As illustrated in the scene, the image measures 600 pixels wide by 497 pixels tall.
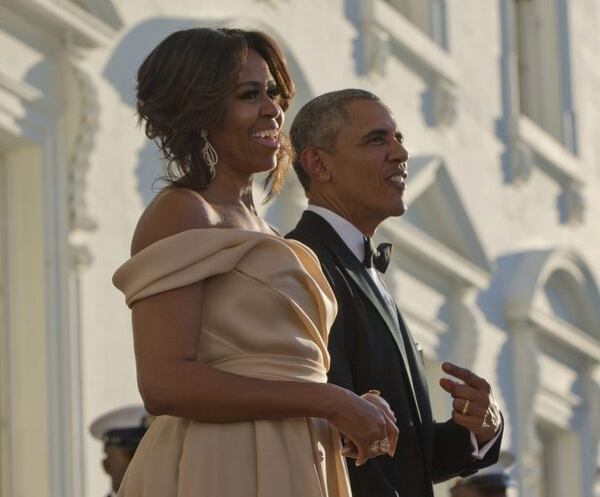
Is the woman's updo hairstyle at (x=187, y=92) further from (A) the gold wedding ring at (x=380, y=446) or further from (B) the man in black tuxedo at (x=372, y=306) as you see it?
(B) the man in black tuxedo at (x=372, y=306)

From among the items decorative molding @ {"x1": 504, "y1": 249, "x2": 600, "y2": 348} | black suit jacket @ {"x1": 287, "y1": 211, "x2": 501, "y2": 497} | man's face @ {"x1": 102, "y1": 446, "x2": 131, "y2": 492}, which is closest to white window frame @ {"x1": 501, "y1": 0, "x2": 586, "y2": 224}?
decorative molding @ {"x1": 504, "y1": 249, "x2": 600, "y2": 348}

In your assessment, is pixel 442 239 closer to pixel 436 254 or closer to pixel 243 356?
pixel 436 254

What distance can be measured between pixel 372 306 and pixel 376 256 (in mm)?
290

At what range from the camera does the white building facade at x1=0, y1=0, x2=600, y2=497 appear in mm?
A: 8820

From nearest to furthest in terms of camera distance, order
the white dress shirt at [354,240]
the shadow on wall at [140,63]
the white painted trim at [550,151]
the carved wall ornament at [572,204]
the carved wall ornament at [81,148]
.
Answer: the white dress shirt at [354,240] → the carved wall ornament at [81,148] → the shadow on wall at [140,63] → the white painted trim at [550,151] → the carved wall ornament at [572,204]

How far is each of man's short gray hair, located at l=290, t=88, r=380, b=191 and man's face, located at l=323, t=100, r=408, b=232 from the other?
16 millimetres

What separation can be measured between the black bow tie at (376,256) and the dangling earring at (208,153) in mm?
1073

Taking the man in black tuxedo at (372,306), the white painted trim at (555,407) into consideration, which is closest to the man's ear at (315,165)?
the man in black tuxedo at (372,306)

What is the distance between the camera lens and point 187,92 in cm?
418

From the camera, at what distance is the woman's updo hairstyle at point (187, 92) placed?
13.7 ft

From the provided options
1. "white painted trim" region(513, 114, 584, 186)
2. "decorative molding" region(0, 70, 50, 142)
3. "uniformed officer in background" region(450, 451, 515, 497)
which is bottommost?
"uniformed officer in background" region(450, 451, 515, 497)

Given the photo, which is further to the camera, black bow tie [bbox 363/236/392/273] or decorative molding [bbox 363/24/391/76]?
decorative molding [bbox 363/24/391/76]

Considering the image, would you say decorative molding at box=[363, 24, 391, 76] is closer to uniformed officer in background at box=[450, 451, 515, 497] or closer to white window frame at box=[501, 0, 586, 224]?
white window frame at box=[501, 0, 586, 224]

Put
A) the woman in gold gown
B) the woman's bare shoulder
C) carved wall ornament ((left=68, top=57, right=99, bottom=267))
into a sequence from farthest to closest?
carved wall ornament ((left=68, top=57, right=99, bottom=267)), the woman's bare shoulder, the woman in gold gown
